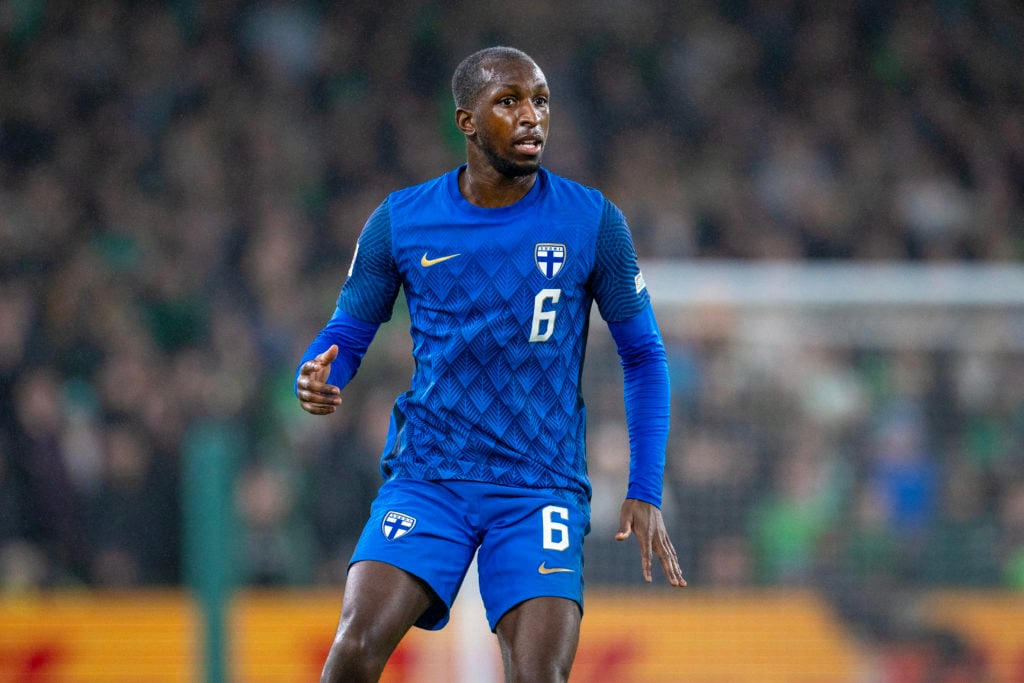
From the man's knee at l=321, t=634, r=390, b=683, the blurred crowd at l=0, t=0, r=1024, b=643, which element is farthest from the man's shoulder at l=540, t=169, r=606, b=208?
the blurred crowd at l=0, t=0, r=1024, b=643

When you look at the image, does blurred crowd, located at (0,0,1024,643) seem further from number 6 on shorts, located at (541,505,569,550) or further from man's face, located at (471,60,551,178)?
man's face, located at (471,60,551,178)

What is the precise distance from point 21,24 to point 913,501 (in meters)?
8.39

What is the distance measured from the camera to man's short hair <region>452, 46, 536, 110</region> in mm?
3705

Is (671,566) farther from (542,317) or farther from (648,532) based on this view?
(542,317)

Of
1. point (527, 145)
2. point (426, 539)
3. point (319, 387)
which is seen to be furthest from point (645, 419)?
point (319, 387)

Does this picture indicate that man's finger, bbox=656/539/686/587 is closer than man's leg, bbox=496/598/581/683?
No

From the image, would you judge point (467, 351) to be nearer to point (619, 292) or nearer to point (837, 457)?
point (619, 292)

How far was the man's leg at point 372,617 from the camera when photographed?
11.2 ft

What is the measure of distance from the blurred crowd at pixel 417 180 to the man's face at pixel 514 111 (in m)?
3.49

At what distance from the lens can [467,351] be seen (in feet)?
12.2

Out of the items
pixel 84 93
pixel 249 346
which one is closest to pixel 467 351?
pixel 249 346

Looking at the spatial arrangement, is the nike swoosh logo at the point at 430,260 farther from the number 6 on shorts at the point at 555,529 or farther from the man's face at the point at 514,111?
the number 6 on shorts at the point at 555,529

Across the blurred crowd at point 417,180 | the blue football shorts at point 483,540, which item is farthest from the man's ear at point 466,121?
the blurred crowd at point 417,180

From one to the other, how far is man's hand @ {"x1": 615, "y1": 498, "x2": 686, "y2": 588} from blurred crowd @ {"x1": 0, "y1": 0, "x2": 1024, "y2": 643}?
334 cm
